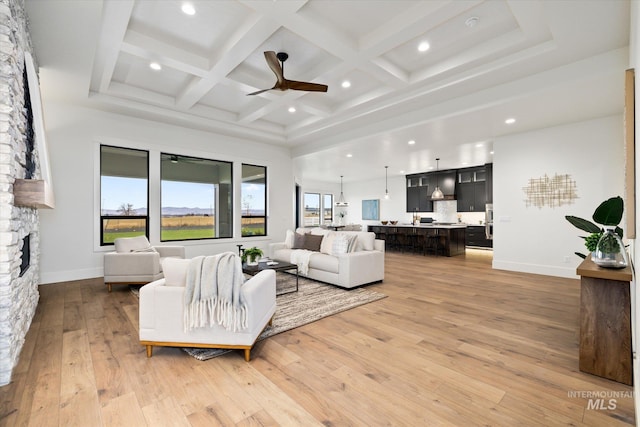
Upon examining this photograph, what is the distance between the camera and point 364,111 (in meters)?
5.32

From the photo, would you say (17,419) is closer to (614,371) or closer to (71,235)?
(614,371)

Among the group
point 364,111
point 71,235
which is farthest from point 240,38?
point 71,235

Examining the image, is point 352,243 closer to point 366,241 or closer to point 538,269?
point 366,241

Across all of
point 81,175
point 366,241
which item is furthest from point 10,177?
point 366,241

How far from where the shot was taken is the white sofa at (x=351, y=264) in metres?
4.40

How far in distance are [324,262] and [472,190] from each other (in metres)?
7.27

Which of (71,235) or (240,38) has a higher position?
(240,38)

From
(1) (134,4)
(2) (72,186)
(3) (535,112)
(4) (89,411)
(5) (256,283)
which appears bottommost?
(4) (89,411)

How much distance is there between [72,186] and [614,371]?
7.19 meters

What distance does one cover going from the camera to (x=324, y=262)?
185 inches

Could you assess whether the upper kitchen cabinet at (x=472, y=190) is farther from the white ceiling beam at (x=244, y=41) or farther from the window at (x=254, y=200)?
the white ceiling beam at (x=244, y=41)

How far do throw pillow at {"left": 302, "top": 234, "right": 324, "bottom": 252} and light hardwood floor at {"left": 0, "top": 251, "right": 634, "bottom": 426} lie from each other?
2.12 metres

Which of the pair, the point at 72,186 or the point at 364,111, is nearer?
the point at 72,186

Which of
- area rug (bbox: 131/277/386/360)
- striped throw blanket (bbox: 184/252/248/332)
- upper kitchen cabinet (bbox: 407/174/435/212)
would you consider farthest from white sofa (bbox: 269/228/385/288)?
upper kitchen cabinet (bbox: 407/174/435/212)
